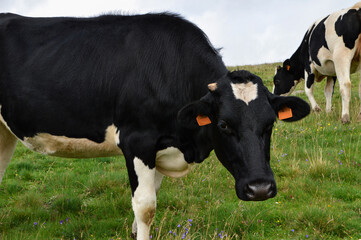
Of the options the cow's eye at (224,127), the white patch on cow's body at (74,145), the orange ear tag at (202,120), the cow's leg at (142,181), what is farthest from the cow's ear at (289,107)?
the white patch on cow's body at (74,145)

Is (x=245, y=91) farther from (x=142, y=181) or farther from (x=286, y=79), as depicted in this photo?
(x=286, y=79)

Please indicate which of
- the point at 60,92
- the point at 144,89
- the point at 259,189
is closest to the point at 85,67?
the point at 60,92

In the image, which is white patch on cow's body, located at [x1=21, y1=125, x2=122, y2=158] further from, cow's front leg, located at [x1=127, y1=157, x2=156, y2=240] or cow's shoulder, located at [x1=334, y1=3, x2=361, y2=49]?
cow's shoulder, located at [x1=334, y1=3, x2=361, y2=49]

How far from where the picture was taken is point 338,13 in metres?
9.29

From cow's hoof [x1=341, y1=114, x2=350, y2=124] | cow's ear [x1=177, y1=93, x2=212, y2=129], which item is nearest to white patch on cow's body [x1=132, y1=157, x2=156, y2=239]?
cow's ear [x1=177, y1=93, x2=212, y2=129]

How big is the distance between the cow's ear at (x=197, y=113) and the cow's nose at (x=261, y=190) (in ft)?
2.47

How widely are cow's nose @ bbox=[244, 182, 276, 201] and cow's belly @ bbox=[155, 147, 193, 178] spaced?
1.07m

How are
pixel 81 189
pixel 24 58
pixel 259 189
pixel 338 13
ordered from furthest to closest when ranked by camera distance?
pixel 338 13 < pixel 81 189 < pixel 24 58 < pixel 259 189

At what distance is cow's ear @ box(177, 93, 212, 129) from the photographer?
127 inches

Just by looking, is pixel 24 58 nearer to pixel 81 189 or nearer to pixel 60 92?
pixel 60 92

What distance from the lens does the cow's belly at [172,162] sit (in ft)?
12.5

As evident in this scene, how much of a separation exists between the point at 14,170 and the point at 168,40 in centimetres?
475

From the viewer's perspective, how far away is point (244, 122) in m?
3.07

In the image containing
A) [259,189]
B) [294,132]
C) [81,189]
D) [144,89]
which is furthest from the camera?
[294,132]
